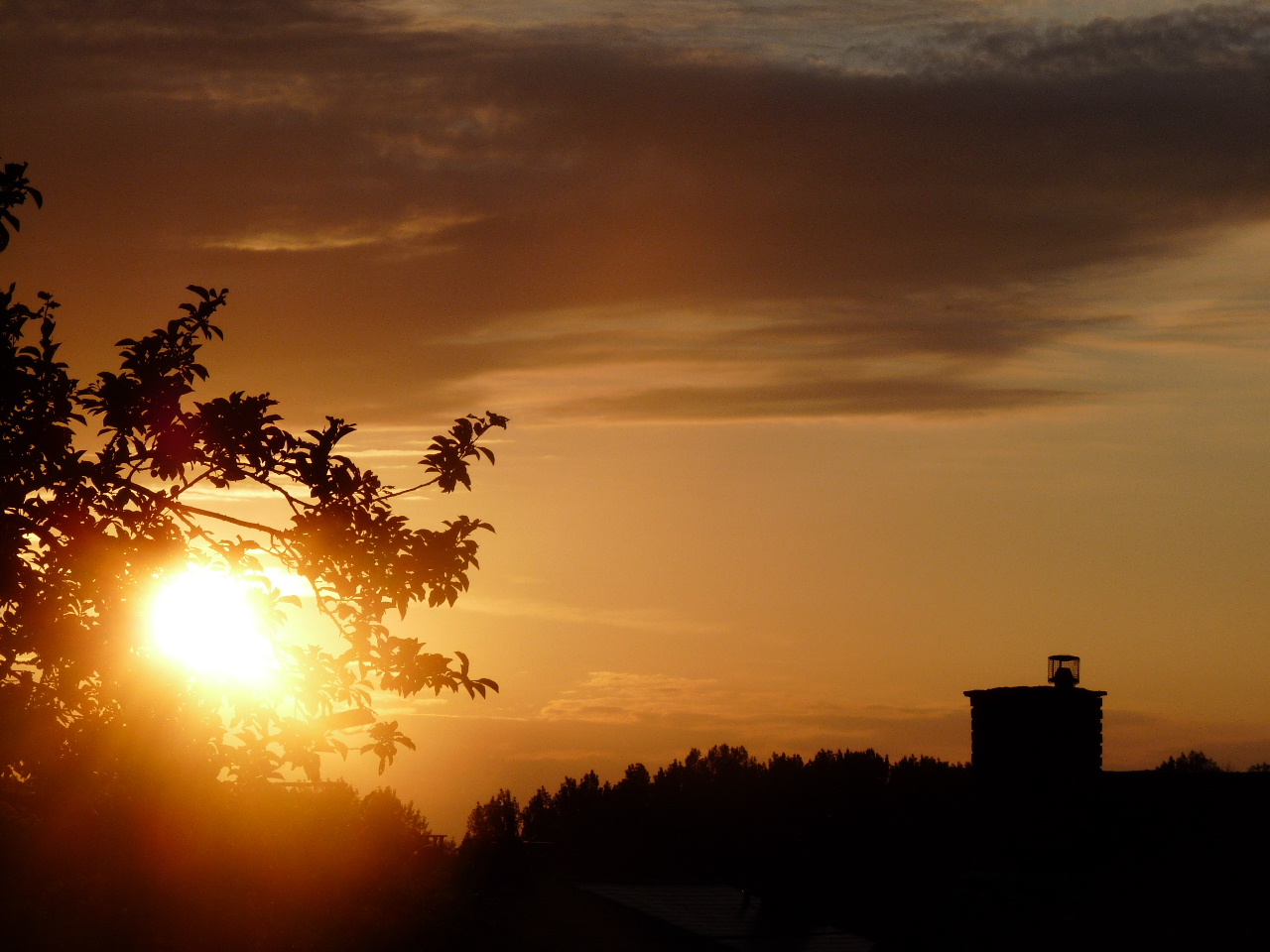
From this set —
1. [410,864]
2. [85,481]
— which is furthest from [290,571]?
[410,864]

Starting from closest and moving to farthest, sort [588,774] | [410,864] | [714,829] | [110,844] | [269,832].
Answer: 1. [110,844]
2. [269,832]
3. [410,864]
4. [714,829]
5. [588,774]

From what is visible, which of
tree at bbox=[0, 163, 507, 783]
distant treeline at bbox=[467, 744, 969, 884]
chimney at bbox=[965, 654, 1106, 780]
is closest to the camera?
tree at bbox=[0, 163, 507, 783]

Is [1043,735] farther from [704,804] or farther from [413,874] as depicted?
[704,804]

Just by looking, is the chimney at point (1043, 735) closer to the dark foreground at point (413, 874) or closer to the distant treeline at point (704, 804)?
the dark foreground at point (413, 874)

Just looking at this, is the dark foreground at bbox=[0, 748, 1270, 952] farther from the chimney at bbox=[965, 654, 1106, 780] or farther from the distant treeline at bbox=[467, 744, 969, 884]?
A: the distant treeline at bbox=[467, 744, 969, 884]

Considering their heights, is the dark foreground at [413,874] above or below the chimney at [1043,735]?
below

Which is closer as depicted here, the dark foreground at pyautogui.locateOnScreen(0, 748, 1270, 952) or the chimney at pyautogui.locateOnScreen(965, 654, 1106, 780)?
the dark foreground at pyautogui.locateOnScreen(0, 748, 1270, 952)

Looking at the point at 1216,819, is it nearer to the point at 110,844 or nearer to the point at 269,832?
the point at 269,832

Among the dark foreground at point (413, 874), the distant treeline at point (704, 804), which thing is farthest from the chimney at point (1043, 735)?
the distant treeline at point (704, 804)

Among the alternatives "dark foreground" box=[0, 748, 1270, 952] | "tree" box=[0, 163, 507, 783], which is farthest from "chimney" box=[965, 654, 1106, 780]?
"tree" box=[0, 163, 507, 783]

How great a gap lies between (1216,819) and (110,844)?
1413cm

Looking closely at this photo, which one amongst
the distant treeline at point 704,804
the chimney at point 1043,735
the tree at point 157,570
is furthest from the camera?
the distant treeline at point 704,804

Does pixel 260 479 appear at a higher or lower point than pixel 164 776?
higher

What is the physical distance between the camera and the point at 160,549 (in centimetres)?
1212
